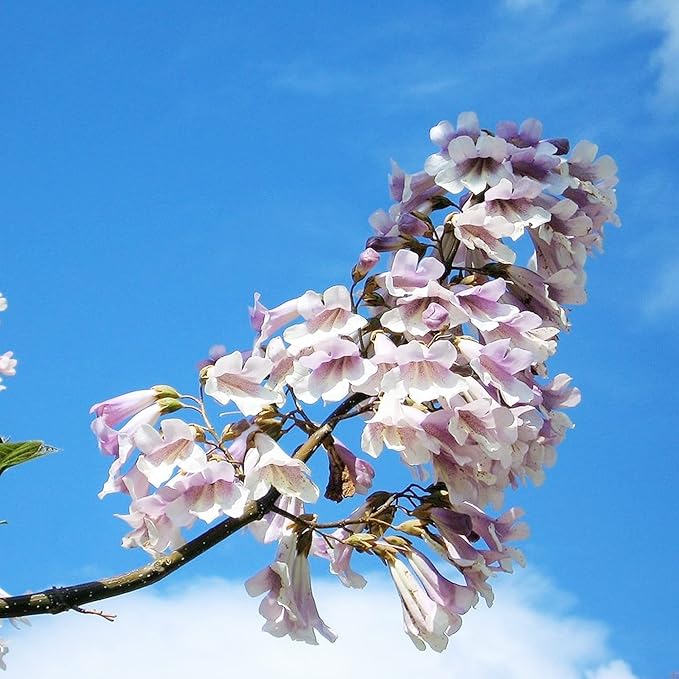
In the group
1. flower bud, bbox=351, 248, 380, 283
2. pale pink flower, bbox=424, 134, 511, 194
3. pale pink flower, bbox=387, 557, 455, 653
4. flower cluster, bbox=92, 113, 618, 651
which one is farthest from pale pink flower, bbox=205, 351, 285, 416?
pale pink flower, bbox=424, 134, 511, 194

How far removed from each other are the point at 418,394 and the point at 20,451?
986 millimetres

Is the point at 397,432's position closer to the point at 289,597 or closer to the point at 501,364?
the point at 501,364

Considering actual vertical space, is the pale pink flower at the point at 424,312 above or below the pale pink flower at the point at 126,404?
above

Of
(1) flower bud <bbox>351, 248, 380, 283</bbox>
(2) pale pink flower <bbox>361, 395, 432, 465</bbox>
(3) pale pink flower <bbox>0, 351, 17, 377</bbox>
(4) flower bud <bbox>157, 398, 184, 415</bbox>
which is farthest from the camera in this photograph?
(3) pale pink flower <bbox>0, 351, 17, 377</bbox>

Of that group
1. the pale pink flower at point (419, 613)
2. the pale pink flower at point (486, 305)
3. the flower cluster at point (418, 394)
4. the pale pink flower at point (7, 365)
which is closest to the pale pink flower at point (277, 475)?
the flower cluster at point (418, 394)

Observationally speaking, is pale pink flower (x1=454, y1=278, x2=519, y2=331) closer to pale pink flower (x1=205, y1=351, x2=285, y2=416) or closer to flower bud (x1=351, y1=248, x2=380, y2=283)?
flower bud (x1=351, y1=248, x2=380, y2=283)

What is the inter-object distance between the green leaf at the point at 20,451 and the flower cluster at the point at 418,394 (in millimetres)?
211

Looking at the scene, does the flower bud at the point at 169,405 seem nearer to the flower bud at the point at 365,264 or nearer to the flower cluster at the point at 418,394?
the flower cluster at the point at 418,394

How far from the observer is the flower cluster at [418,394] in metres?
2.48

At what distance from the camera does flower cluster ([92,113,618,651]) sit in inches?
97.7

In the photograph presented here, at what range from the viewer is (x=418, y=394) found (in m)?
2.44

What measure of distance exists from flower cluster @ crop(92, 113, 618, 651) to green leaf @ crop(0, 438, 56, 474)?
21 centimetres

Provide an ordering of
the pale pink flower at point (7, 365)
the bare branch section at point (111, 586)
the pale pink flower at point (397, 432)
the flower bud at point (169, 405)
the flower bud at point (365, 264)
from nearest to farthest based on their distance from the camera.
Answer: the bare branch section at point (111, 586) → the pale pink flower at point (397, 432) → the flower bud at point (169, 405) → the flower bud at point (365, 264) → the pale pink flower at point (7, 365)

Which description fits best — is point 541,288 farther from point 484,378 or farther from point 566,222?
point 484,378
